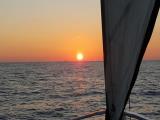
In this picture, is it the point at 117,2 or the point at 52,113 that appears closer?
the point at 117,2

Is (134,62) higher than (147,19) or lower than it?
lower

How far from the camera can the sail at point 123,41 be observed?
2.32 m

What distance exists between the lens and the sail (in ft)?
7.61

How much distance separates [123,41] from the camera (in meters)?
2.46

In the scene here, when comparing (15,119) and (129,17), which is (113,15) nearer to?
(129,17)

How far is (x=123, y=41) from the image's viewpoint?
8.07 ft

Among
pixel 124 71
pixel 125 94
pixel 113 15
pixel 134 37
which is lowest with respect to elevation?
pixel 125 94

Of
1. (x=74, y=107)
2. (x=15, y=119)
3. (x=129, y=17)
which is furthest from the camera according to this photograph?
(x=74, y=107)

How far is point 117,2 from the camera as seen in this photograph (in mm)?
2398

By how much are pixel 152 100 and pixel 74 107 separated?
6.85 metres

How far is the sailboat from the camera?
7.61 feet

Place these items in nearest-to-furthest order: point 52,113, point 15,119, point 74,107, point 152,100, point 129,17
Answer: point 129,17, point 15,119, point 52,113, point 74,107, point 152,100

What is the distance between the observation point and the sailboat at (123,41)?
2.32 m

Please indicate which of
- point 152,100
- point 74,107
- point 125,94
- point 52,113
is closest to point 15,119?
point 52,113
